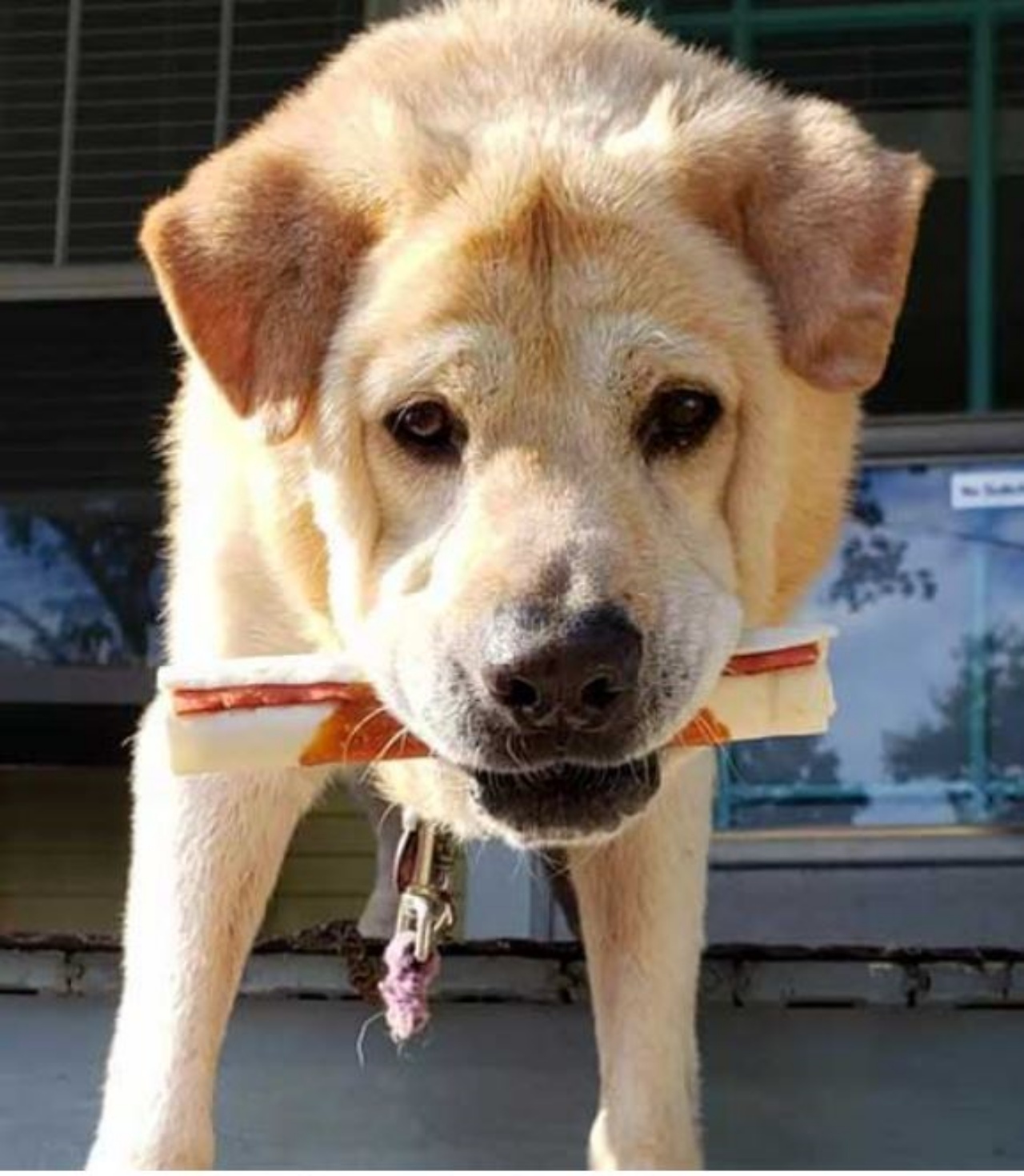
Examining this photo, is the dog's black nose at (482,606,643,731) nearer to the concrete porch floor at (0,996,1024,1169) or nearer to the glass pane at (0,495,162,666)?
the concrete porch floor at (0,996,1024,1169)

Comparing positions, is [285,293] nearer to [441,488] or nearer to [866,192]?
[441,488]

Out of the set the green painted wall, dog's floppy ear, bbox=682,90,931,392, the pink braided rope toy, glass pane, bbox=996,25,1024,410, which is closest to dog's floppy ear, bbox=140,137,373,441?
dog's floppy ear, bbox=682,90,931,392

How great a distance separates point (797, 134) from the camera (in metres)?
3.51

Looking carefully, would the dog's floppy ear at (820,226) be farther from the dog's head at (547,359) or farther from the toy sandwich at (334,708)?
the toy sandwich at (334,708)

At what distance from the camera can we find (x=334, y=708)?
3209 millimetres

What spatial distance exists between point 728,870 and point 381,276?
9.84 ft

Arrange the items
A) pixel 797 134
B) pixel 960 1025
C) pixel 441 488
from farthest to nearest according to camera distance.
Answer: pixel 960 1025 → pixel 797 134 → pixel 441 488

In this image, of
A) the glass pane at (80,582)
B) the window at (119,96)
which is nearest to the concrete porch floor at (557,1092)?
the glass pane at (80,582)

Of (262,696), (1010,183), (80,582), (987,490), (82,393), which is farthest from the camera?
(82,393)

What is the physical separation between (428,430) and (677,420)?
11.2 inches

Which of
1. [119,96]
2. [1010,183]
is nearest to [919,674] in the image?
[1010,183]

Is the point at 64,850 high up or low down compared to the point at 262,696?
down

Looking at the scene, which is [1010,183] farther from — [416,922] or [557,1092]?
[416,922]

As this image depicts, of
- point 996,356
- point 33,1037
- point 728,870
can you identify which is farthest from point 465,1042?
point 996,356
